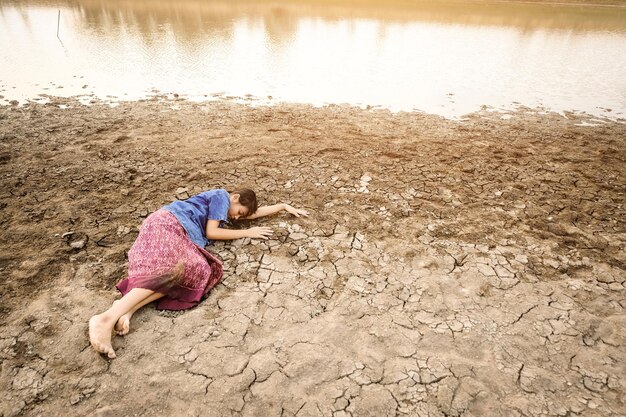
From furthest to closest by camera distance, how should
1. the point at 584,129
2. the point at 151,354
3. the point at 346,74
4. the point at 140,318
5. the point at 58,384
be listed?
the point at 346,74, the point at 584,129, the point at 140,318, the point at 151,354, the point at 58,384

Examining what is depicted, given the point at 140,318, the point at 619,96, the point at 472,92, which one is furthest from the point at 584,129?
the point at 140,318

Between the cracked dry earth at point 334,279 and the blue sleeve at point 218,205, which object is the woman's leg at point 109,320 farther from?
the blue sleeve at point 218,205

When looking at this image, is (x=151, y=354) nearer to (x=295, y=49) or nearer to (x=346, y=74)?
(x=346, y=74)

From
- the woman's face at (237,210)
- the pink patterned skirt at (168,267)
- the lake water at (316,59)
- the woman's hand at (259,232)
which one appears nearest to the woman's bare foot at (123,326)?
the pink patterned skirt at (168,267)

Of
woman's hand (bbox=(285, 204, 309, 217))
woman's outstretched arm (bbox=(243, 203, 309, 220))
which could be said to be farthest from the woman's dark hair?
woman's hand (bbox=(285, 204, 309, 217))

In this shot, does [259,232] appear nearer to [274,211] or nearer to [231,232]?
[231,232]

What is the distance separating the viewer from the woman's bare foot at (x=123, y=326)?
2.14 metres

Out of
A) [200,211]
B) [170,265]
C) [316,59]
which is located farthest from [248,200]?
[316,59]

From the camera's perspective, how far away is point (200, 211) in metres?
2.88

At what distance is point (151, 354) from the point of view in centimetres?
207

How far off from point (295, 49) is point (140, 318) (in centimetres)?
1166

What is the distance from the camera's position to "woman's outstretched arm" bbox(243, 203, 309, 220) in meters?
3.29

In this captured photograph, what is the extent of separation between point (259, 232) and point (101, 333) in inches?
54.3

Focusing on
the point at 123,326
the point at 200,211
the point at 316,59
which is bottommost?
the point at 123,326
